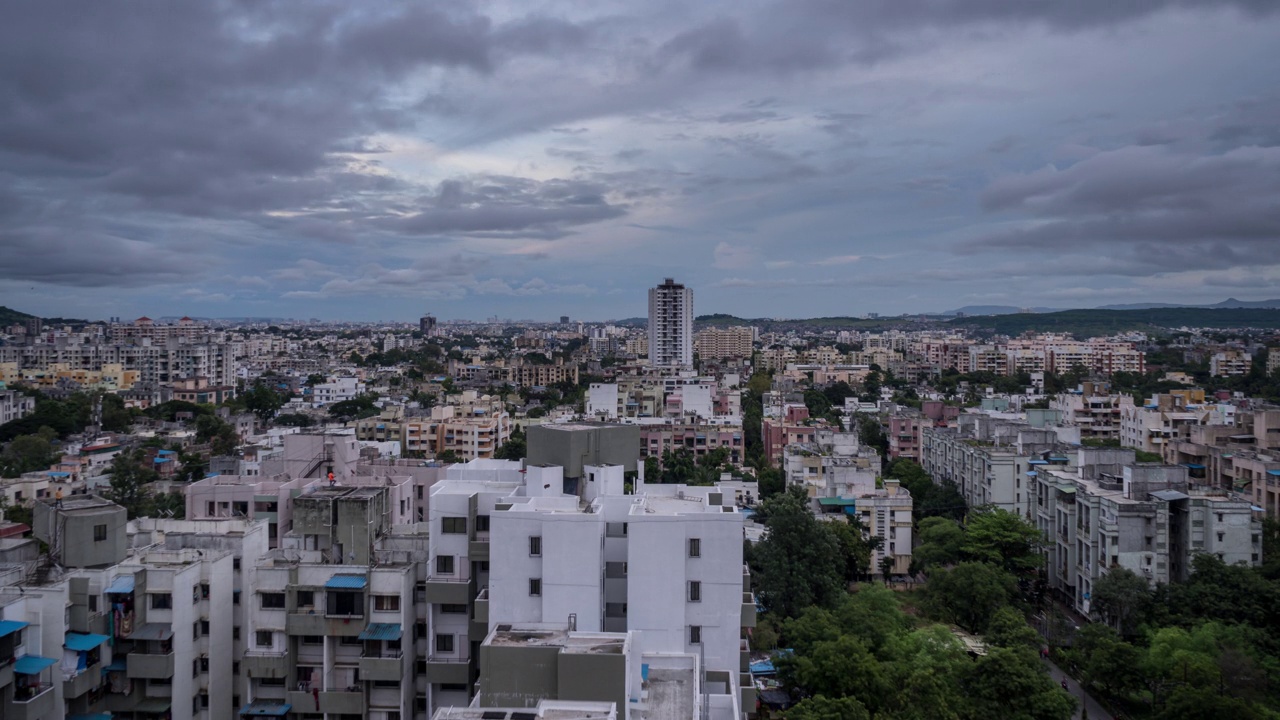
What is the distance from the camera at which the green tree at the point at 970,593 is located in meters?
19.8

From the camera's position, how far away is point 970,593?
1994 cm

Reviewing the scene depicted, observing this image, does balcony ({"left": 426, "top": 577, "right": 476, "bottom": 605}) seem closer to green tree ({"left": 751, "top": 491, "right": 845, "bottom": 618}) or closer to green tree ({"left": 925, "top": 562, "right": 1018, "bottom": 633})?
green tree ({"left": 751, "top": 491, "right": 845, "bottom": 618})

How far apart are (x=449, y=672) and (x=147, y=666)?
4126 millimetres

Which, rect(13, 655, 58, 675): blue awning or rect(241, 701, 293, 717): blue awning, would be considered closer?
rect(13, 655, 58, 675): blue awning

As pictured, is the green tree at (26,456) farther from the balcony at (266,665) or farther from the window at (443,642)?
the window at (443,642)

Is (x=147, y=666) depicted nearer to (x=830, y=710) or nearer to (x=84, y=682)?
(x=84, y=682)

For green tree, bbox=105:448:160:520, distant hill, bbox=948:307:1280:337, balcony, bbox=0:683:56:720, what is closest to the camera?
balcony, bbox=0:683:56:720

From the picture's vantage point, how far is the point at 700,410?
45.9 meters

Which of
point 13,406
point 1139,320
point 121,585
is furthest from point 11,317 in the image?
point 1139,320

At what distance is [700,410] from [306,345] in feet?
280

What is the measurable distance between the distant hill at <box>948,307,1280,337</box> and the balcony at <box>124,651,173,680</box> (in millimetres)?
149962

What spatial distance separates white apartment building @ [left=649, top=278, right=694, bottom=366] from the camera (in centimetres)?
7988

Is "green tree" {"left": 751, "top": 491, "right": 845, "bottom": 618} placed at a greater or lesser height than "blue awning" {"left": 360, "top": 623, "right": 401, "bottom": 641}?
lesser

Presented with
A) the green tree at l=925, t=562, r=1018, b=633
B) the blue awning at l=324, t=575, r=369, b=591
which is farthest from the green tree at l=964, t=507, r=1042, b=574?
the blue awning at l=324, t=575, r=369, b=591
